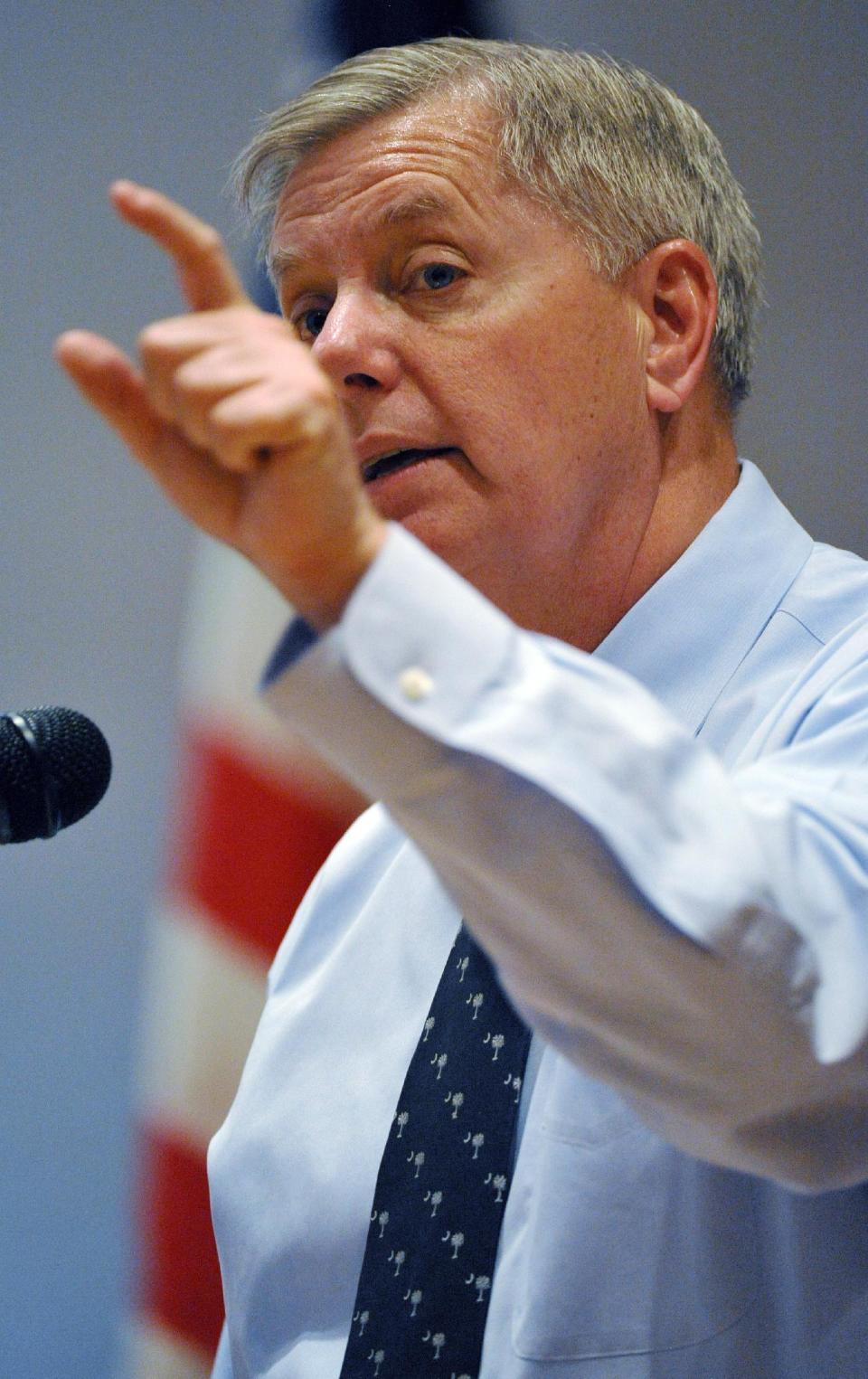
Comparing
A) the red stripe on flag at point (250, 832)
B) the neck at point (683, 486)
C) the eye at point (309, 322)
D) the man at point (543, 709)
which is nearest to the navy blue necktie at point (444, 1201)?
the man at point (543, 709)

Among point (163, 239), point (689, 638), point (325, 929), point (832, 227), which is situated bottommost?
point (325, 929)

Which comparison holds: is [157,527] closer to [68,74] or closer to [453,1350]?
[68,74]

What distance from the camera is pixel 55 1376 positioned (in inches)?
78.7

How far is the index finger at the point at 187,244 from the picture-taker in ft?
2.28

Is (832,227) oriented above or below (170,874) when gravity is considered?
above

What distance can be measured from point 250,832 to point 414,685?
1301 mm

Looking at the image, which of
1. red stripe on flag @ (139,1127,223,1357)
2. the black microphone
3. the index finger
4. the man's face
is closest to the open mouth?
the man's face

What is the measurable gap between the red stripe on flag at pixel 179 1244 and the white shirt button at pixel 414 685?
139cm

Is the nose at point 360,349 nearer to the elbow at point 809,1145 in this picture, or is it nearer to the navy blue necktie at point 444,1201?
the navy blue necktie at point 444,1201

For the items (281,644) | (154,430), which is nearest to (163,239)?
(154,430)

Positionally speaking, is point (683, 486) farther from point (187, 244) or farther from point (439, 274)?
point (187, 244)

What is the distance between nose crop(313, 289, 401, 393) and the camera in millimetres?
1266

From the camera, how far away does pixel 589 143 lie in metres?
1.38

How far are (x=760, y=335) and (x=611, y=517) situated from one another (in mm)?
699
